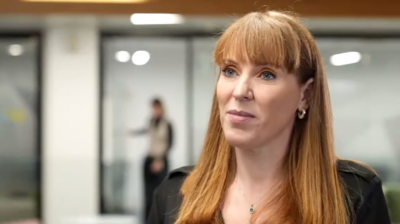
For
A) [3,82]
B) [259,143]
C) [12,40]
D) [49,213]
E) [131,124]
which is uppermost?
[12,40]

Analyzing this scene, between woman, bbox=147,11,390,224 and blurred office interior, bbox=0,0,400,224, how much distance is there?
4.61 metres

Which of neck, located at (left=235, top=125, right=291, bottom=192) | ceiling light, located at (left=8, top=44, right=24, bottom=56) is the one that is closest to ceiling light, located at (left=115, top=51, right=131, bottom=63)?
ceiling light, located at (left=8, top=44, right=24, bottom=56)

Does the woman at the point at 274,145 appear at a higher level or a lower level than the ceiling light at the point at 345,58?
lower

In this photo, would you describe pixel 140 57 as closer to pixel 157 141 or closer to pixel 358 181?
pixel 157 141

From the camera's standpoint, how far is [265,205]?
1.22 meters

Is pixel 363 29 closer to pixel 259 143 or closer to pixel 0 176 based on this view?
pixel 0 176

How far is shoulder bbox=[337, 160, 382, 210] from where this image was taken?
122 centimetres

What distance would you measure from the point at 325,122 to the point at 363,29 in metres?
4.96

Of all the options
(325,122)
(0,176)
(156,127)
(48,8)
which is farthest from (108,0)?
(0,176)

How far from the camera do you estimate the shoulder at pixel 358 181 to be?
4.00 feet

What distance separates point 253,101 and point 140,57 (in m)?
5.14

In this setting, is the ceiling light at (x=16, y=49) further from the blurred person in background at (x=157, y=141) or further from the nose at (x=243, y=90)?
the nose at (x=243, y=90)

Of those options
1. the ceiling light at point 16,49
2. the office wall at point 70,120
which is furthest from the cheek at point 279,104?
the ceiling light at point 16,49

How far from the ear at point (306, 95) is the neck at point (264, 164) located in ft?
0.18
